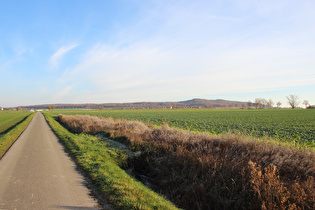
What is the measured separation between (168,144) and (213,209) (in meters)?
5.00

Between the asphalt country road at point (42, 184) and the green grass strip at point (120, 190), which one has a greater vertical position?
the asphalt country road at point (42, 184)

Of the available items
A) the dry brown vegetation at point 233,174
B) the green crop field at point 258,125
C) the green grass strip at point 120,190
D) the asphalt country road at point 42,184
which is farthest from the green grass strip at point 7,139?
the green crop field at point 258,125

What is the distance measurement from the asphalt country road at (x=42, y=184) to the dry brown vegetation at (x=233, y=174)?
300cm

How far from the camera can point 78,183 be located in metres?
6.06

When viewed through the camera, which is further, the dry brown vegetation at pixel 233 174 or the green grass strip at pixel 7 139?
the green grass strip at pixel 7 139

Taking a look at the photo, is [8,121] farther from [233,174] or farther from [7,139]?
[233,174]

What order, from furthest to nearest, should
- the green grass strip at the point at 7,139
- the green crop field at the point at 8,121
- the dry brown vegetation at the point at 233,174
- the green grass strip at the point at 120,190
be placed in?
the green crop field at the point at 8,121 < the green grass strip at the point at 7,139 < the dry brown vegetation at the point at 233,174 < the green grass strip at the point at 120,190

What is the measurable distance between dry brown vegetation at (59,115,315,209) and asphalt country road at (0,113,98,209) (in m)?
3.00

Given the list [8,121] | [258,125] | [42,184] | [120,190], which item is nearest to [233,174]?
[120,190]

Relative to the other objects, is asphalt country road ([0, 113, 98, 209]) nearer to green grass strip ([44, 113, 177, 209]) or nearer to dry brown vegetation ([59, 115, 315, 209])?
green grass strip ([44, 113, 177, 209])

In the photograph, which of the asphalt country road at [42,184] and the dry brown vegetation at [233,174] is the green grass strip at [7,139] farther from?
the dry brown vegetation at [233,174]

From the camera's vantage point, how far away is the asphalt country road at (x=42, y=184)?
464 centimetres

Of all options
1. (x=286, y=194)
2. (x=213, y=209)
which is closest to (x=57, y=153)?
(x=213, y=209)

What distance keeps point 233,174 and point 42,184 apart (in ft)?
20.6
